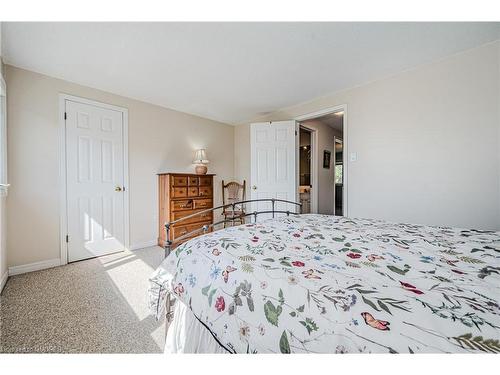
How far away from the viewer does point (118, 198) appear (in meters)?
2.90

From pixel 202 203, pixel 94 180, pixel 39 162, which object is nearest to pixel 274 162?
pixel 202 203

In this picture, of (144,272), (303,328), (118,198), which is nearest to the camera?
(303,328)

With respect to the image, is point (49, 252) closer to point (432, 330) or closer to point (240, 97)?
point (240, 97)

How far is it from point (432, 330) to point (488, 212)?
90.8 inches

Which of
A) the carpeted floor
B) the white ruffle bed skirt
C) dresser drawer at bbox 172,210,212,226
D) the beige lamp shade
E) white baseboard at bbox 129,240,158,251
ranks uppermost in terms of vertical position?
the beige lamp shade

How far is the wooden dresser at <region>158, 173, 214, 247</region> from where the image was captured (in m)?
3.04

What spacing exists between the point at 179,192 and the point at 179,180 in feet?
0.60

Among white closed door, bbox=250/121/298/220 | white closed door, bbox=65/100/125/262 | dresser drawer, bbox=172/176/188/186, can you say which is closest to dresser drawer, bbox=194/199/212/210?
dresser drawer, bbox=172/176/188/186

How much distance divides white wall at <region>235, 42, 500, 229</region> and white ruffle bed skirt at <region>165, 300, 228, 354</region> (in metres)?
2.48

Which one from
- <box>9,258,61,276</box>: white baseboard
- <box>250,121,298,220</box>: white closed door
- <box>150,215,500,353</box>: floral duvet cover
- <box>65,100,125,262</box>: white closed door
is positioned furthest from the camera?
<box>250,121,298,220</box>: white closed door

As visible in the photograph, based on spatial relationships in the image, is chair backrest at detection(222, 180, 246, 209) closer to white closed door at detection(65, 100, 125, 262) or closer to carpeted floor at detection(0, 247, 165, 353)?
white closed door at detection(65, 100, 125, 262)

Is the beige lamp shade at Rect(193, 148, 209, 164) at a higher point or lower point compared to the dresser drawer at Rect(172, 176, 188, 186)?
higher

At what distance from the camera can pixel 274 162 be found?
3480 mm
